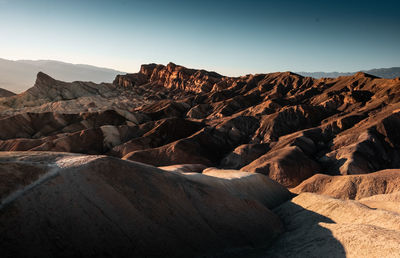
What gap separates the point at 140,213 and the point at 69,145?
33944mm

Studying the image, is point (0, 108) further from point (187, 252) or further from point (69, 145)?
point (187, 252)

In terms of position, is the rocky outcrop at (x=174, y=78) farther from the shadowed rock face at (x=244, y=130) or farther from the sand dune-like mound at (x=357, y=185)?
the sand dune-like mound at (x=357, y=185)

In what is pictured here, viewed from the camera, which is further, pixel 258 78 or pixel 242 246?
pixel 258 78

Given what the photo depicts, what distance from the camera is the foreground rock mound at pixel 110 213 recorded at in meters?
7.14

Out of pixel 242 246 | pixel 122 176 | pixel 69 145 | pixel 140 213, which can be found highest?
pixel 122 176

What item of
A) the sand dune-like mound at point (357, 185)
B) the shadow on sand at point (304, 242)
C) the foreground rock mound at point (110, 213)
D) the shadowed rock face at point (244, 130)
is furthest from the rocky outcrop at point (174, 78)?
the foreground rock mound at point (110, 213)

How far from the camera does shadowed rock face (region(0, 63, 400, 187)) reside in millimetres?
33156

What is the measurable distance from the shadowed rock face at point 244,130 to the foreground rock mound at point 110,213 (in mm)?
19529

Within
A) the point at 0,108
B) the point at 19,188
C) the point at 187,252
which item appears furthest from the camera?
the point at 0,108

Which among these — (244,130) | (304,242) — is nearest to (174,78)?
(244,130)

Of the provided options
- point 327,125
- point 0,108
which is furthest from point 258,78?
point 0,108

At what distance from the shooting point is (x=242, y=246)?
34.5 ft

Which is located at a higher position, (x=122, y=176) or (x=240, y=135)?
(x=122, y=176)

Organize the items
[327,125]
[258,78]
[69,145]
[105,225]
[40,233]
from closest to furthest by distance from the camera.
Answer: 1. [40,233]
2. [105,225]
3. [69,145]
4. [327,125]
5. [258,78]
